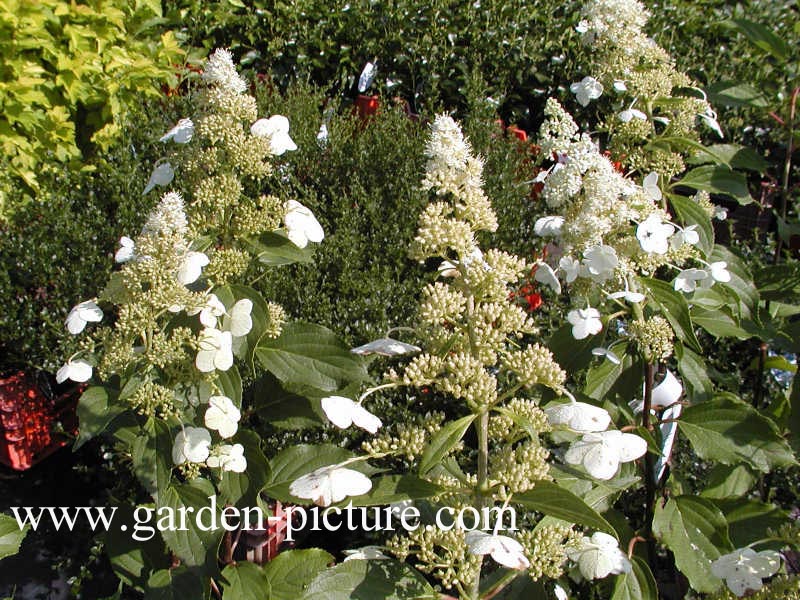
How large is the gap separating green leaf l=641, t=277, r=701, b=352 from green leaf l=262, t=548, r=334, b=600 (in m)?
0.81

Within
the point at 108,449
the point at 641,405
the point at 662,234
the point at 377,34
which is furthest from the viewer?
the point at 377,34

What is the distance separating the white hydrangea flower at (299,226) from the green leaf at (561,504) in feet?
1.95

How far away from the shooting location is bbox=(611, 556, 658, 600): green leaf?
4.50ft

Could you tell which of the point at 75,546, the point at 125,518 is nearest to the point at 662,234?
the point at 125,518

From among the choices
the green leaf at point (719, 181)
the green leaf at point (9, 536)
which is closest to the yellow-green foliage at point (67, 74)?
the green leaf at point (9, 536)

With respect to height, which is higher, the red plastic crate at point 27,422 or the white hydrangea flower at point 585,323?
the white hydrangea flower at point 585,323

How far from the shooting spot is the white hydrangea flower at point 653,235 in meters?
1.42

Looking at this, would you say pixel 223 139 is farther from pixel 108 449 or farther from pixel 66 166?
pixel 66 166

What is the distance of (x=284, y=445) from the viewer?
231cm

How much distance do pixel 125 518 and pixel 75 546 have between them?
1.16 metres

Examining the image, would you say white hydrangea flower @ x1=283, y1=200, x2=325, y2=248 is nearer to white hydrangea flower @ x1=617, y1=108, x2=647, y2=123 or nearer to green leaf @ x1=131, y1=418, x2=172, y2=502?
green leaf @ x1=131, y1=418, x2=172, y2=502

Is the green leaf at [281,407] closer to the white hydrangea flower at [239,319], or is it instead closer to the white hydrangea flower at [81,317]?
the white hydrangea flower at [239,319]

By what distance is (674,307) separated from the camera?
1.49 m

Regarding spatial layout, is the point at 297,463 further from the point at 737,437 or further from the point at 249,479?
the point at 737,437
